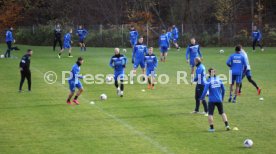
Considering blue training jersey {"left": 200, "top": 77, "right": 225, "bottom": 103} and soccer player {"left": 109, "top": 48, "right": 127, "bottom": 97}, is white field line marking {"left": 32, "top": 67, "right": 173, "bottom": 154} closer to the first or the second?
soccer player {"left": 109, "top": 48, "right": 127, "bottom": 97}

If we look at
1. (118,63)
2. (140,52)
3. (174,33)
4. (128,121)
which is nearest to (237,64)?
(118,63)

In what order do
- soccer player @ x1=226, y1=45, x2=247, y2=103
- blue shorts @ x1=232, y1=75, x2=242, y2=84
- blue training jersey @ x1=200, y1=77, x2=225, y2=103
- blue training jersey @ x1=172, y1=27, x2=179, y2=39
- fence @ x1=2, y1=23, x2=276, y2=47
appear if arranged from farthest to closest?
fence @ x1=2, y1=23, x2=276, y2=47 < blue training jersey @ x1=172, y1=27, x2=179, y2=39 < blue shorts @ x1=232, y1=75, x2=242, y2=84 < soccer player @ x1=226, y1=45, x2=247, y2=103 < blue training jersey @ x1=200, y1=77, x2=225, y2=103

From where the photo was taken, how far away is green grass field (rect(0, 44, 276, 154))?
57.8 ft

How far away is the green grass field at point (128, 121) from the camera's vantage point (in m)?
17.6

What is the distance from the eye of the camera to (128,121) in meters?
21.4

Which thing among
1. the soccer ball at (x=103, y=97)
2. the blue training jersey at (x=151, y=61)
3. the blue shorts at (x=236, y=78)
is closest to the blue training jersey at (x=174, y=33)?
the blue training jersey at (x=151, y=61)

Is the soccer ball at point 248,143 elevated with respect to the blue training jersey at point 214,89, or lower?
lower

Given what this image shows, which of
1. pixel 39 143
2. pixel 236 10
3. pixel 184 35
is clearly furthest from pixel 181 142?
pixel 236 10

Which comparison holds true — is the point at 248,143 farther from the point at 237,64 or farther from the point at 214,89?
the point at 237,64

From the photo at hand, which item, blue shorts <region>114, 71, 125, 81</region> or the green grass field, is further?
blue shorts <region>114, 71, 125, 81</region>

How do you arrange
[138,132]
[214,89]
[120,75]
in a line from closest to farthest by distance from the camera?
[214,89] < [138,132] < [120,75]

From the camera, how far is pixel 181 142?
59.1 feet

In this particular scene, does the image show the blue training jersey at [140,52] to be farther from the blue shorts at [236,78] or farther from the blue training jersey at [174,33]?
the blue training jersey at [174,33]

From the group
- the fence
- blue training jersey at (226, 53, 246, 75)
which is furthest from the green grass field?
the fence
